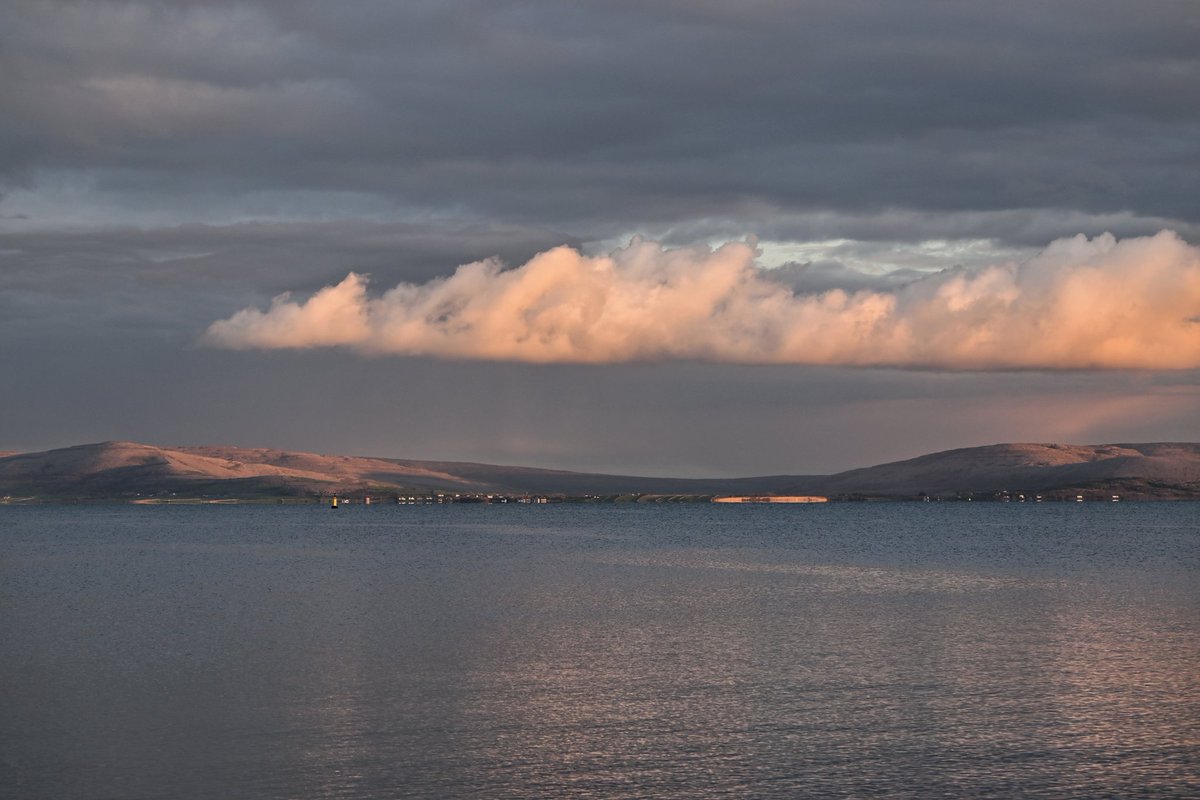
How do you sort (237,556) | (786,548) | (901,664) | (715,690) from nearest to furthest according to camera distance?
(715,690) < (901,664) < (237,556) < (786,548)

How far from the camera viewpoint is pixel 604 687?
43.0m

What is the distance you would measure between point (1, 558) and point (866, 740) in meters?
116

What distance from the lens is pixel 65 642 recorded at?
57094 mm

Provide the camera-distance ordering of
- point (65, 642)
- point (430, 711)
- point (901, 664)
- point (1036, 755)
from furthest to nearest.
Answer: point (65, 642), point (901, 664), point (430, 711), point (1036, 755)

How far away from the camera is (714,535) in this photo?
178750mm

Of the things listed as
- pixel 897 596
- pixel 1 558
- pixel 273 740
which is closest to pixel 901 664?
pixel 273 740

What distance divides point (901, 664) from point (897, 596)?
96.8 ft

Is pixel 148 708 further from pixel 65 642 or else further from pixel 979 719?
pixel 979 719

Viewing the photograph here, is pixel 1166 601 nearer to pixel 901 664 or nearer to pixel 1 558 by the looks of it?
pixel 901 664

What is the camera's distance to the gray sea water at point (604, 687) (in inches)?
1241

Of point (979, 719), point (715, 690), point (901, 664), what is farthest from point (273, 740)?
point (901, 664)

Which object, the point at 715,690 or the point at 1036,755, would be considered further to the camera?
the point at 715,690

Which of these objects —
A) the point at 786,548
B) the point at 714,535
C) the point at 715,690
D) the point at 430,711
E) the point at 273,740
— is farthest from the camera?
the point at 714,535

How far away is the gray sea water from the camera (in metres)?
31.5
